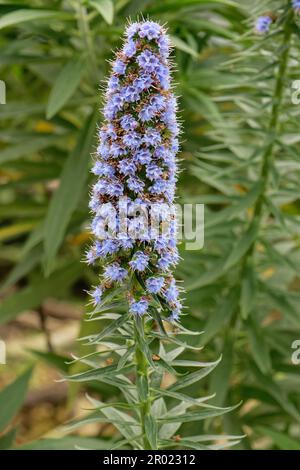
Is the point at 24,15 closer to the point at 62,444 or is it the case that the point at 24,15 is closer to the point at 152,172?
the point at 152,172

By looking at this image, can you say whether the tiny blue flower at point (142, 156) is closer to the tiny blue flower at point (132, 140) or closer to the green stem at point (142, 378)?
the tiny blue flower at point (132, 140)

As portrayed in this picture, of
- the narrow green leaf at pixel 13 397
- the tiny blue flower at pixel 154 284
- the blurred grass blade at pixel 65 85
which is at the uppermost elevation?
the blurred grass blade at pixel 65 85

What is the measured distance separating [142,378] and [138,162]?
53cm

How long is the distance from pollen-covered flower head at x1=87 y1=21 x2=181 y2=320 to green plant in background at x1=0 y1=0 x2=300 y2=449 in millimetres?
927

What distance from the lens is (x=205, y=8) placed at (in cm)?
300

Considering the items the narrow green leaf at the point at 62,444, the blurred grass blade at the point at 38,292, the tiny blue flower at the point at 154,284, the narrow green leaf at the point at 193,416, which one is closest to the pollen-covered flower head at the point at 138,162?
the tiny blue flower at the point at 154,284

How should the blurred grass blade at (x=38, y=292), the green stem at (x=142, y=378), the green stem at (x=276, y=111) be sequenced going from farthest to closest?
1. the blurred grass blade at (x=38, y=292)
2. the green stem at (x=276, y=111)
3. the green stem at (x=142, y=378)

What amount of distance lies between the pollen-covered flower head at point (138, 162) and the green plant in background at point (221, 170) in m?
0.93

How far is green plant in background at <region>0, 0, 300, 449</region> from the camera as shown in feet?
8.42

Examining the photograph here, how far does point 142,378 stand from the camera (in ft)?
5.67

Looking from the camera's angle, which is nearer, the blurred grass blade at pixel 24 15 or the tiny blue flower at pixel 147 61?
the tiny blue flower at pixel 147 61

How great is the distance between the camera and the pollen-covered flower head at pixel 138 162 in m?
1.51

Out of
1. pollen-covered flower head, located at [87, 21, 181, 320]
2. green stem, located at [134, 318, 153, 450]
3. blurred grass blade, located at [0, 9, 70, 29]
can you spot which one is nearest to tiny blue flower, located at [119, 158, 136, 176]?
pollen-covered flower head, located at [87, 21, 181, 320]
